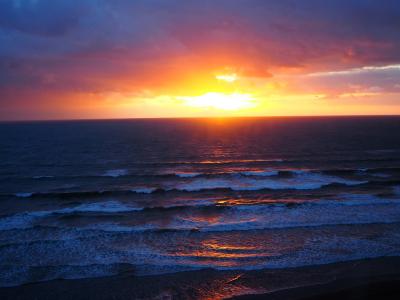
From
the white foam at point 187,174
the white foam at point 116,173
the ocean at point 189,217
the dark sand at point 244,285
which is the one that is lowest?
the dark sand at point 244,285

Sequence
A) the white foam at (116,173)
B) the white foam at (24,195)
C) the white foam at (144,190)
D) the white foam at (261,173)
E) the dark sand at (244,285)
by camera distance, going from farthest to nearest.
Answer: the white foam at (261,173)
the white foam at (116,173)
the white foam at (144,190)
the white foam at (24,195)
the dark sand at (244,285)

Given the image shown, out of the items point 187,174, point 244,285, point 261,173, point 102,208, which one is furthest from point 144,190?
point 244,285

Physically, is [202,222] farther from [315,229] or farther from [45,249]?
[45,249]

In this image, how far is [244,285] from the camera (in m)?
12.4

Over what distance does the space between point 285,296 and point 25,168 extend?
118ft

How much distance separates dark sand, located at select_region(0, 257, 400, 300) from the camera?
37.4ft

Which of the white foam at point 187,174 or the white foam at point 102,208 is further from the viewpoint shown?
the white foam at point 187,174

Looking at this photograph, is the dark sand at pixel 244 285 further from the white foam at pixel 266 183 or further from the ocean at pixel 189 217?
the white foam at pixel 266 183

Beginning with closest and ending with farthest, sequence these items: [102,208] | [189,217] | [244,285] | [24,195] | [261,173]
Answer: [244,285]
[189,217]
[102,208]
[24,195]
[261,173]

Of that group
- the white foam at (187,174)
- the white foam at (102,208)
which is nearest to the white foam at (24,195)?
the white foam at (102,208)

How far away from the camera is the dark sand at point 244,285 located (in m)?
11.4

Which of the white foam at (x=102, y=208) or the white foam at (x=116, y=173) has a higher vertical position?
the white foam at (x=116, y=173)

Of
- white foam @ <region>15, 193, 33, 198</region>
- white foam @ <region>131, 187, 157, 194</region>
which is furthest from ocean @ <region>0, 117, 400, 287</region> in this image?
white foam @ <region>131, 187, 157, 194</region>

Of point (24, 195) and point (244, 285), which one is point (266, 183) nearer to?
point (244, 285)
